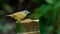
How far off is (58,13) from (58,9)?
46 millimetres

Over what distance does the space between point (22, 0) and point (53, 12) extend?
0.44 m

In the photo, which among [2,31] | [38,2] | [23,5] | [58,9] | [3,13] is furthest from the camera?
[23,5]

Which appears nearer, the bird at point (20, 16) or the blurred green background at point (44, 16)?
the bird at point (20, 16)

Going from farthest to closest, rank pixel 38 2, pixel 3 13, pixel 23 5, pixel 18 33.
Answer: pixel 23 5 < pixel 38 2 < pixel 3 13 < pixel 18 33

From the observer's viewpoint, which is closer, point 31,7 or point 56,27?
point 56,27

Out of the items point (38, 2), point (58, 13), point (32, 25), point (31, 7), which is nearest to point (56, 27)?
point (58, 13)

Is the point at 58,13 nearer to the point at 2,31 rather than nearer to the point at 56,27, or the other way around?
the point at 56,27

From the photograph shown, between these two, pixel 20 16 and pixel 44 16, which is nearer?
pixel 20 16

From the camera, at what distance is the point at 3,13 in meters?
1.26

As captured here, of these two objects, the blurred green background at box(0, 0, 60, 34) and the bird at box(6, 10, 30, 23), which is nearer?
the bird at box(6, 10, 30, 23)

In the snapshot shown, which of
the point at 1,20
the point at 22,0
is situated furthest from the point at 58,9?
the point at 22,0

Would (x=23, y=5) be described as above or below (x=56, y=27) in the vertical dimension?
above

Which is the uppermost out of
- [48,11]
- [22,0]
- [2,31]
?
[22,0]

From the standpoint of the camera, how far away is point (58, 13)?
3.57 ft
